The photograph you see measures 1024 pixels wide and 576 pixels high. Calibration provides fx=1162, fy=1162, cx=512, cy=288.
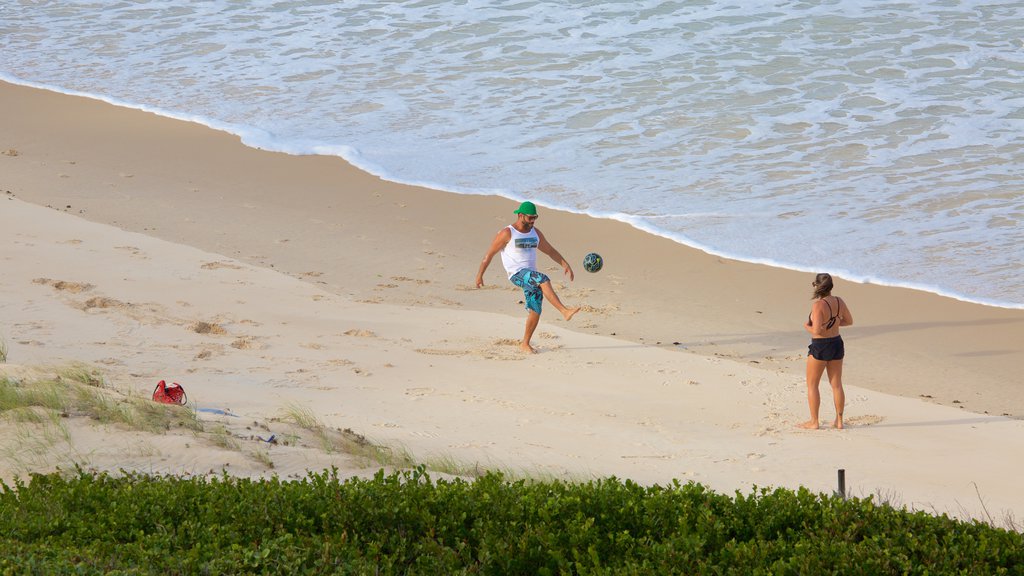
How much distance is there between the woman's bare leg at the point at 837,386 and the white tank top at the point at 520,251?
3.09 metres

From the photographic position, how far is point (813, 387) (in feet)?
29.7

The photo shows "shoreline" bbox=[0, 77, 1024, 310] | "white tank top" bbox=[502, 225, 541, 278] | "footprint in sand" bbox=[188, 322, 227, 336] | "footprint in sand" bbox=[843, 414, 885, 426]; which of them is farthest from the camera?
"shoreline" bbox=[0, 77, 1024, 310]

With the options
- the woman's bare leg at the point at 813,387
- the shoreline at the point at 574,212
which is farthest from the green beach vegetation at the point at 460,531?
the shoreline at the point at 574,212

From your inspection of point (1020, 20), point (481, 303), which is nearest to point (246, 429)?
point (481, 303)

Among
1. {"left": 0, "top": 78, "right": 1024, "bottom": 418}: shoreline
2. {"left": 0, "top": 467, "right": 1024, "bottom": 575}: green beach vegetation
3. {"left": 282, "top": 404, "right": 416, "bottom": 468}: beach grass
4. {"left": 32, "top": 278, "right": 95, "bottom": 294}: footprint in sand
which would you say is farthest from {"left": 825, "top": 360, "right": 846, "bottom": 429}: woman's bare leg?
{"left": 32, "top": 278, "right": 95, "bottom": 294}: footprint in sand

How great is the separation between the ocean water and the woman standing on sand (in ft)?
12.4

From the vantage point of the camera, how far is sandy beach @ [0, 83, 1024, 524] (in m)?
8.02

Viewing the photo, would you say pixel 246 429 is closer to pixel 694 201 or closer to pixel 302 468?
pixel 302 468

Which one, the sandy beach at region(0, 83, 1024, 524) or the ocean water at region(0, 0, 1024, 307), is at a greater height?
the ocean water at region(0, 0, 1024, 307)

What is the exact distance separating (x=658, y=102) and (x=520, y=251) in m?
8.74

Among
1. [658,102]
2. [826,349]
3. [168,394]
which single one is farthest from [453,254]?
[658,102]

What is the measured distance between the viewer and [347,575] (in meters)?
4.57

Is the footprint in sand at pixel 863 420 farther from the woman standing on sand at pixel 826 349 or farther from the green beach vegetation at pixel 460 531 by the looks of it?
the green beach vegetation at pixel 460 531

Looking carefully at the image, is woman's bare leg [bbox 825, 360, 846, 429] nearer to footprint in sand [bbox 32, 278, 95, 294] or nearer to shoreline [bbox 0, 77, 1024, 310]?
shoreline [bbox 0, 77, 1024, 310]
